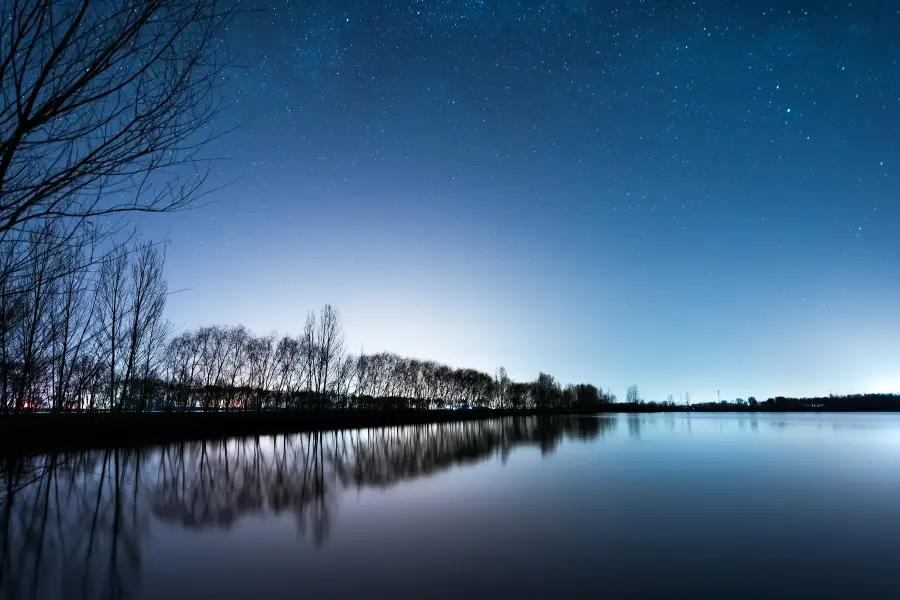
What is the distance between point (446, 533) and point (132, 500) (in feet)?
23.7

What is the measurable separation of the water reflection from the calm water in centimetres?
5

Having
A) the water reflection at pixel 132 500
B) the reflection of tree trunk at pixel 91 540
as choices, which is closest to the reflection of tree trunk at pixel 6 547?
the water reflection at pixel 132 500

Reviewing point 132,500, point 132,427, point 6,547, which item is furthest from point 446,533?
point 132,427

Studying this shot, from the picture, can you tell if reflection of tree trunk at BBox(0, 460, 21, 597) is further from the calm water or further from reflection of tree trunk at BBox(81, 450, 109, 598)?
reflection of tree trunk at BBox(81, 450, 109, 598)

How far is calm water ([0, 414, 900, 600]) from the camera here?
5.80 m

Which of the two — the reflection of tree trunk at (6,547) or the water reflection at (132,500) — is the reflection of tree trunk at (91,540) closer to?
the water reflection at (132,500)

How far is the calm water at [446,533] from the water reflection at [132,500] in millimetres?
48

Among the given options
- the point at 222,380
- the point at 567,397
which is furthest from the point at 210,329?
the point at 567,397

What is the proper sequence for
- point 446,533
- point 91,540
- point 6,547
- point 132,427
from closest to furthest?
point 6,547 → point 91,540 → point 446,533 → point 132,427

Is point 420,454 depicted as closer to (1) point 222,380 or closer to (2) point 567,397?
(1) point 222,380

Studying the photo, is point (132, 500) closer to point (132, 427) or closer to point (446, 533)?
point (446, 533)

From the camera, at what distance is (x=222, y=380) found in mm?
66750

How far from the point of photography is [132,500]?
10531mm

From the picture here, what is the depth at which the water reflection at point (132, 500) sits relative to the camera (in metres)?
6.07
